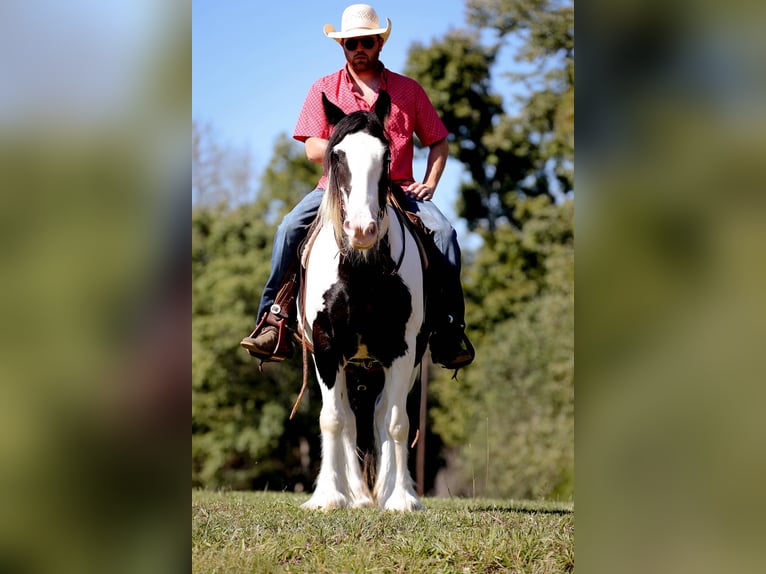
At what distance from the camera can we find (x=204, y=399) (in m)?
29.3

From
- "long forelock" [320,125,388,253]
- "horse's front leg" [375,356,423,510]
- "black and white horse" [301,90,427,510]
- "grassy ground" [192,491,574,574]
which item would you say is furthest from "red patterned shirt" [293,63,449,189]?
"grassy ground" [192,491,574,574]

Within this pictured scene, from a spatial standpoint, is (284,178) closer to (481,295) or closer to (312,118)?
(481,295)

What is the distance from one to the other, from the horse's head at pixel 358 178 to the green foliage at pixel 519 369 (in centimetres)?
1849

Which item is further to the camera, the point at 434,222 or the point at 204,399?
the point at 204,399

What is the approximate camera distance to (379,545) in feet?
14.7

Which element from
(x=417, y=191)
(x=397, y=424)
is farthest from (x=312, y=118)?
(x=397, y=424)

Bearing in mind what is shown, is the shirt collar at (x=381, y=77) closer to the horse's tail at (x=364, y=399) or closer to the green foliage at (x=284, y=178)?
the horse's tail at (x=364, y=399)

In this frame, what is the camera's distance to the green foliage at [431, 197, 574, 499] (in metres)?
25.9

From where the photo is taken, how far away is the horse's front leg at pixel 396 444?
6.55 meters

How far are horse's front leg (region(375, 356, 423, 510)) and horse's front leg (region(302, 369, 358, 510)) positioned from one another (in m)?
0.28
